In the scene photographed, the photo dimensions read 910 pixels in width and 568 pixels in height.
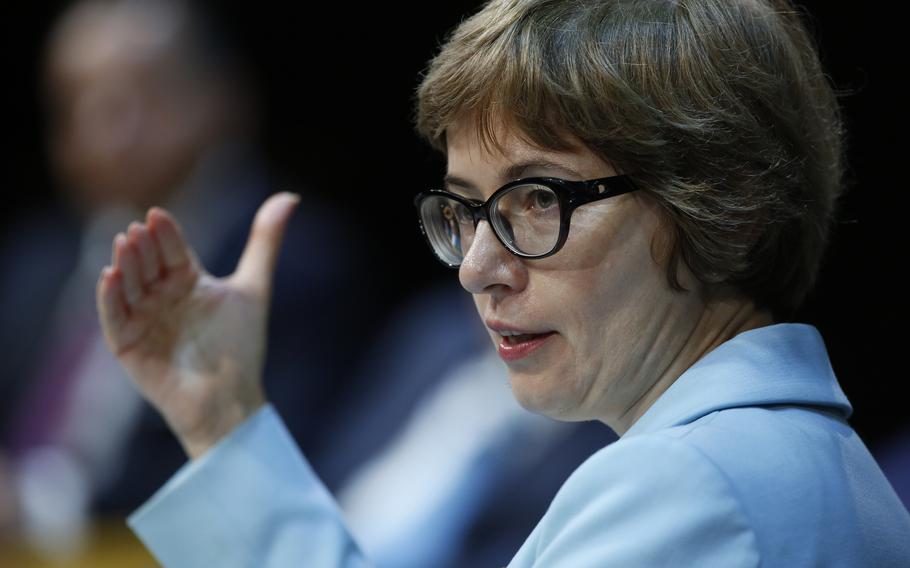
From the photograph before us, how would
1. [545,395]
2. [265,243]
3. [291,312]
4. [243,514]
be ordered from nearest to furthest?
[545,395] < [243,514] < [265,243] < [291,312]

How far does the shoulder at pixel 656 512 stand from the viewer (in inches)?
35.9

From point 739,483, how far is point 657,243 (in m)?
0.27

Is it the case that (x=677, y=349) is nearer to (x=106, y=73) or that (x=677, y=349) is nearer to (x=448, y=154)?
(x=448, y=154)

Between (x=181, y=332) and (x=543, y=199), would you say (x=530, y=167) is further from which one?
(x=181, y=332)

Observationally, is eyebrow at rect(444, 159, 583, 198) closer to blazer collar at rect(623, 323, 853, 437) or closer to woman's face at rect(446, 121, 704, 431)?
woman's face at rect(446, 121, 704, 431)

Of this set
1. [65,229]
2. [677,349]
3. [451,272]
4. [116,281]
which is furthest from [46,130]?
[677,349]

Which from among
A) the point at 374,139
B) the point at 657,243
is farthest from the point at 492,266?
the point at 374,139

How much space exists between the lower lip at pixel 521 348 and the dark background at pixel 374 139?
1.06 m

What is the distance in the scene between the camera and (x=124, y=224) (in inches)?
114

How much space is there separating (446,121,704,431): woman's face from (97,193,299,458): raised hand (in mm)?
480

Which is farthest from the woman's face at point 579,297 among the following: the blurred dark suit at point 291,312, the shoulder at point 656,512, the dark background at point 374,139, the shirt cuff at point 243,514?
the blurred dark suit at point 291,312

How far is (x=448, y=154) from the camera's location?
122 cm

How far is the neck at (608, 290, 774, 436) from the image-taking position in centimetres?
115

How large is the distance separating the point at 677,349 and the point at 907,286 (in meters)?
1.01
